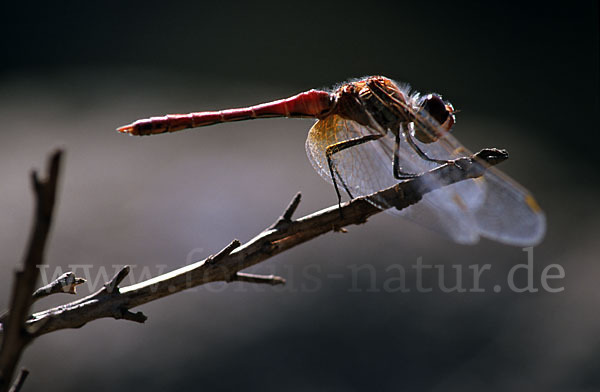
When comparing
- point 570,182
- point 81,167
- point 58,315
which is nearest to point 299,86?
point 81,167

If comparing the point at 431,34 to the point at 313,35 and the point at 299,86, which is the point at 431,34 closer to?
the point at 313,35

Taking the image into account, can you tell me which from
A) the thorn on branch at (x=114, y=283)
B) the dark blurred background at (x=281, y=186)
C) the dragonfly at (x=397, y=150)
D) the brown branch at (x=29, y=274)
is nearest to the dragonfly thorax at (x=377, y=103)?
the dragonfly at (x=397, y=150)


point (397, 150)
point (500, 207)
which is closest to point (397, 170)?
point (397, 150)

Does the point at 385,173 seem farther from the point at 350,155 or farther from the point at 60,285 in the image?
the point at 60,285

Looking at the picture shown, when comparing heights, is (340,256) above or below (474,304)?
above

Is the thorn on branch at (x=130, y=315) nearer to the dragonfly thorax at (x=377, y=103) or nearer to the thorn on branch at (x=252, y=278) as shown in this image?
the thorn on branch at (x=252, y=278)

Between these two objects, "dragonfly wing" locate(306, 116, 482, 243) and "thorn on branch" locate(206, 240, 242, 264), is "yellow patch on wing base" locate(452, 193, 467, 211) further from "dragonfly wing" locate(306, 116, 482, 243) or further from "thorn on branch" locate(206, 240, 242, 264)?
"thorn on branch" locate(206, 240, 242, 264)

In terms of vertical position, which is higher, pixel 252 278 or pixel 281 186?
pixel 281 186

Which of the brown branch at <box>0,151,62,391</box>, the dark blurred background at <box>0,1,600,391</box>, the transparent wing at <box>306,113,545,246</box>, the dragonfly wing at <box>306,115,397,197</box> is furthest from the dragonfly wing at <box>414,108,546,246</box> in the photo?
the dark blurred background at <box>0,1,600,391</box>
